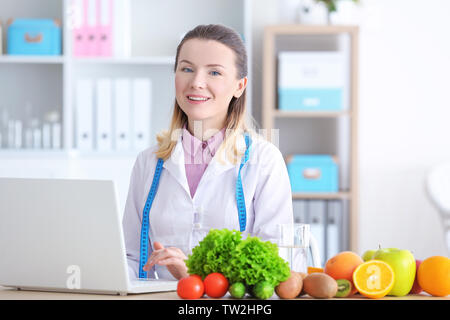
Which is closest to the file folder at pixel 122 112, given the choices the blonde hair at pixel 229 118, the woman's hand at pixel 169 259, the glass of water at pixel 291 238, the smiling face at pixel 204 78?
the blonde hair at pixel 229 118

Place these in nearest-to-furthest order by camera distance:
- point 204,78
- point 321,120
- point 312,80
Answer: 1. point 204,78
2. point 312,80
3. point 321,120

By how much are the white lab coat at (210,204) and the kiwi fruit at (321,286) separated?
506mm

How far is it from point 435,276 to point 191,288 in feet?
1.43

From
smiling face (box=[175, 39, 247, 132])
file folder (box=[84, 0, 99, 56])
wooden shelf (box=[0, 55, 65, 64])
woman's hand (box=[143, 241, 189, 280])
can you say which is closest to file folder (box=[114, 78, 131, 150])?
file folder (box=[84, 0, 99, 56])

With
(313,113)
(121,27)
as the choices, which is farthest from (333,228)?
(121,27)

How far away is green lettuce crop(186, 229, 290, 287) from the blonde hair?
2.02 feet

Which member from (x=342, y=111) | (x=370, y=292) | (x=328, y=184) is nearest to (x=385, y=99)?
(x=342, y=111)

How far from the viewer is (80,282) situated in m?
1.13

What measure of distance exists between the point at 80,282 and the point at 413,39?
10.4 ft

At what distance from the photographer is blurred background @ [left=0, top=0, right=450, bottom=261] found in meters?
3.37

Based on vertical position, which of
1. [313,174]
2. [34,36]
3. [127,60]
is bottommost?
[313,174]

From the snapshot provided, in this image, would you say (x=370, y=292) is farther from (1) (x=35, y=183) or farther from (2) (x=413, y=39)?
(2) (x=413, y=39)

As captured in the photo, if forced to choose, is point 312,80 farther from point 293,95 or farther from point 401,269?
point 401,269

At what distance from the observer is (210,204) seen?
64.6 inches
